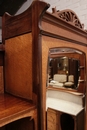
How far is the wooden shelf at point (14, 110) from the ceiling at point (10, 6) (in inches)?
64.3

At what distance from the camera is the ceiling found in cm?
181

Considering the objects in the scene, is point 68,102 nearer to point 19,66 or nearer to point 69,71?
point 69,71

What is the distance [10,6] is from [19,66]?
1.47 metres

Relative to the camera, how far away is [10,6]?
6.15ft

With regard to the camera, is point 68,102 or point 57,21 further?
point 68,102

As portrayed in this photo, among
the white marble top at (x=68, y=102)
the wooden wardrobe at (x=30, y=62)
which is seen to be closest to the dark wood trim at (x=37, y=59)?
the wooden wardrobe at (x=30, y=62)

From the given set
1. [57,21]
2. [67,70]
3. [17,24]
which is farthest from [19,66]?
[67,70]

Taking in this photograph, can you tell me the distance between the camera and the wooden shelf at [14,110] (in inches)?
21.5

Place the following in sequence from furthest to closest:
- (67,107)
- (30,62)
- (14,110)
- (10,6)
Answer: (10,6), (67,107), (30,62), (14,110)

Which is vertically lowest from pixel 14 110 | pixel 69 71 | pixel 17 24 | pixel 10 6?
pixel 14 110

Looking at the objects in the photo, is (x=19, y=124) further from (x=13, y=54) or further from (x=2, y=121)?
(x=13, y=54)

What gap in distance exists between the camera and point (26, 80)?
0.75m

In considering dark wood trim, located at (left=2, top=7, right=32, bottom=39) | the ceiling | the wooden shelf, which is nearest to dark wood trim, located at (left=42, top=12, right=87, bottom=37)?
dark wood trim, located at (left=2, top=7, right=32, bottom=39)

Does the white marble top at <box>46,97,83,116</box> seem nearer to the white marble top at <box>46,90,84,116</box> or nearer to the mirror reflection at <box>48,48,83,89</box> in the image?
the white marble top at <box>46,90,84,116</box>
